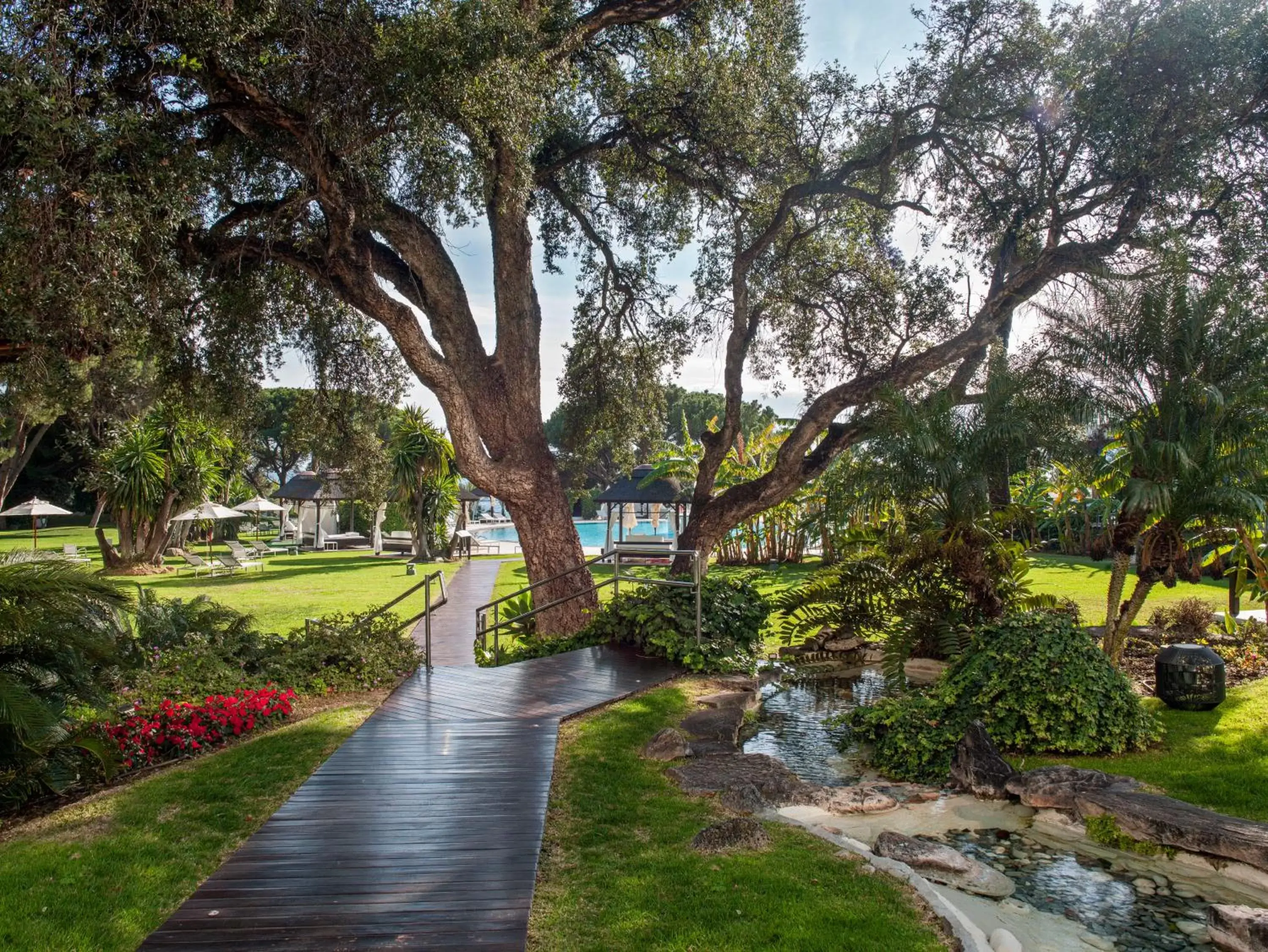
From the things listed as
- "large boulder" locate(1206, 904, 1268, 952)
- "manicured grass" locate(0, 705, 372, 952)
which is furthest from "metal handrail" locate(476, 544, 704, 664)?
"large boulder" locate(1206, 904, 1268, 952)

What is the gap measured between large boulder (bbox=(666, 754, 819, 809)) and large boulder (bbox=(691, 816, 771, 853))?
70cm

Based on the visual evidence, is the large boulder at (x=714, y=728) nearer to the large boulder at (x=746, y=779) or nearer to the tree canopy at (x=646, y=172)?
the large boulder at (x=746, y=779)

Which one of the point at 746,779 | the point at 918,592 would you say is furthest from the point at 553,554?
the point at 746,779

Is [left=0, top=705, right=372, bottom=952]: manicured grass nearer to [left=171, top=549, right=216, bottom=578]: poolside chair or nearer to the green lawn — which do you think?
the green lawn

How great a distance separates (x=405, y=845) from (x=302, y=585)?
1880cm

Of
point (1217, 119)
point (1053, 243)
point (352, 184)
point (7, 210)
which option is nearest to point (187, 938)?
point (7, 210)

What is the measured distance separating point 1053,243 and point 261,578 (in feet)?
71.1

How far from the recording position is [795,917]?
4289 mm

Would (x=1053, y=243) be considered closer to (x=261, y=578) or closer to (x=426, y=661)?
(x=426, y=661)

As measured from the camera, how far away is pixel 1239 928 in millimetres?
4453

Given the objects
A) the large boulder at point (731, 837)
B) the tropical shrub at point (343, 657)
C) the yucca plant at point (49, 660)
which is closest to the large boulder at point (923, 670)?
the large boulder at point (731, 837)

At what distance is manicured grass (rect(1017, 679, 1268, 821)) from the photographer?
21.1ft

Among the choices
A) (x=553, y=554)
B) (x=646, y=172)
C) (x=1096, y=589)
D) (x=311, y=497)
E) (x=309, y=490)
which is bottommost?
(x=1096, y=589)

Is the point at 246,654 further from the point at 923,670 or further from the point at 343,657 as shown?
the point at 923,670
